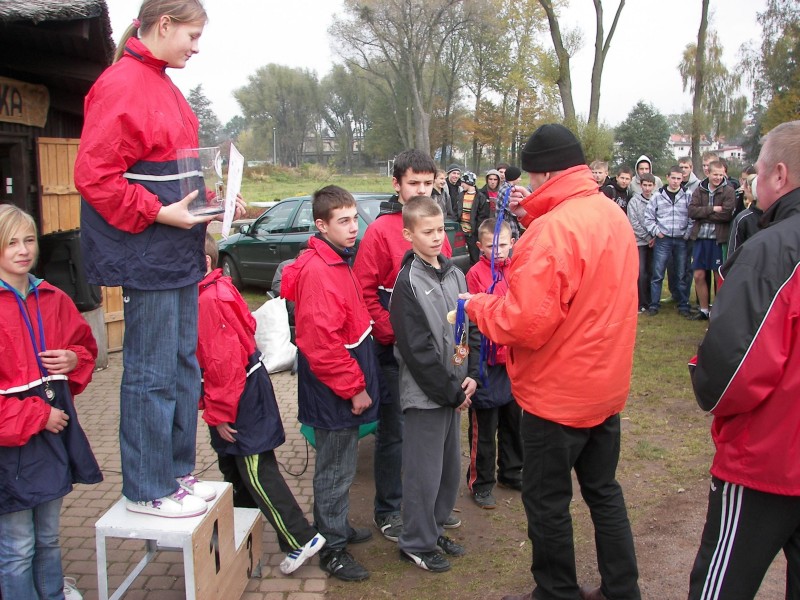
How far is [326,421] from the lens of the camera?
3.53 m

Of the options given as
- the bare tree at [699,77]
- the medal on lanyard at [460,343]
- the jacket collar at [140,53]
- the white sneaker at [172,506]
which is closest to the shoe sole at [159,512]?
the white sneaker at [172,506]

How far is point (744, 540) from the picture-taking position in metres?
2.42

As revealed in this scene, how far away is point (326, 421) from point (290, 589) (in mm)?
891

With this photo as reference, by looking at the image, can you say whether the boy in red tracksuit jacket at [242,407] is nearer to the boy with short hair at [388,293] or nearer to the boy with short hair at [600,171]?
the boy with short hair at [388,293]

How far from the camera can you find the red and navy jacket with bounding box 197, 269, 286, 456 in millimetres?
3273

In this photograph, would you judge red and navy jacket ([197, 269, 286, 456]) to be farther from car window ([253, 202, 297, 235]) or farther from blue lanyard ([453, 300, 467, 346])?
car window ([253, 202, 297, 235])

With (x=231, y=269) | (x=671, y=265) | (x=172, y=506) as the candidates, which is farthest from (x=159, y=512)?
(x=231, y=269)

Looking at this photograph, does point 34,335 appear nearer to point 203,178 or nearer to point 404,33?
point 203,178

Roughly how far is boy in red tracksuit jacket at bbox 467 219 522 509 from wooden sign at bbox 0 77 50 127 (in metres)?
4.40

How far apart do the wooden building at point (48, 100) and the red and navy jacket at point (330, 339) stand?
104 inches

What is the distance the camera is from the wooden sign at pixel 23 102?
234 inches

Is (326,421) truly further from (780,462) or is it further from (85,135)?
(780,462)

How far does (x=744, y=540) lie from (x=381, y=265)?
92.4 inches

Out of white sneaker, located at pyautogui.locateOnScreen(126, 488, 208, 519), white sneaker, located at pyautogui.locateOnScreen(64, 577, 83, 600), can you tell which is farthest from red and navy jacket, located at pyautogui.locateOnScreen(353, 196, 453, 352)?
white sneaker, located at pyautogui.locateOnScreen(64, 577, 83, 600)
